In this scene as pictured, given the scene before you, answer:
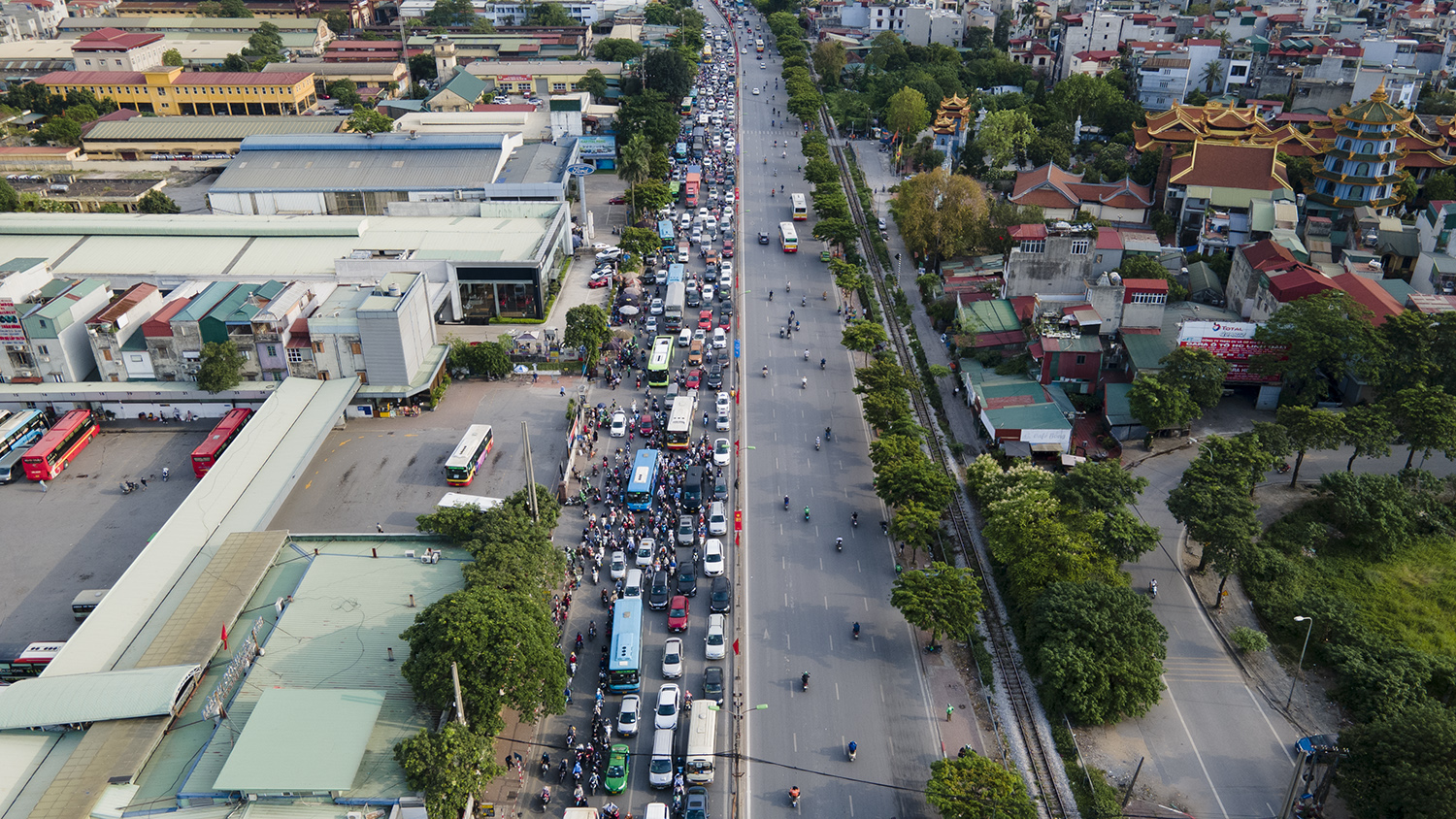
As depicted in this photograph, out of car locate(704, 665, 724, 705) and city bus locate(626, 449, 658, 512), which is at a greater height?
city bus locate(626, 449, 658, 512)

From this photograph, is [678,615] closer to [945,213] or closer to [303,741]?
[303,741]

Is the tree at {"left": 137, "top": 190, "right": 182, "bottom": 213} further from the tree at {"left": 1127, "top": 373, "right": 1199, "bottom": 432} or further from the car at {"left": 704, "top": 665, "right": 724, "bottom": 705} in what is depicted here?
the tree at {"left": 1127, "top": 373, "right": 1199, "bottom": 432}

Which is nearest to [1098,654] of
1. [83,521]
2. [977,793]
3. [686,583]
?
[977,793]

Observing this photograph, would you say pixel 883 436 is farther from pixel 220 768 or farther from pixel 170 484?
pixel 170 484

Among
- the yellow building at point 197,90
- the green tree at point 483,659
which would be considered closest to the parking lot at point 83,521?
the green tree at point 483,659

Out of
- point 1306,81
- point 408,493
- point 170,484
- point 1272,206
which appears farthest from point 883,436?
point 1306,81

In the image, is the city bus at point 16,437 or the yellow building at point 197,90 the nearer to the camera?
the city bus at point 16,437

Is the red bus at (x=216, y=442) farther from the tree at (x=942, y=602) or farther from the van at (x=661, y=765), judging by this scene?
the tree at (x=942, y=602)

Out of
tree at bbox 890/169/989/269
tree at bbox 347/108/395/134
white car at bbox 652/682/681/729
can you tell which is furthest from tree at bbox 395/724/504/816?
tree at bbox 347/108/395/134
